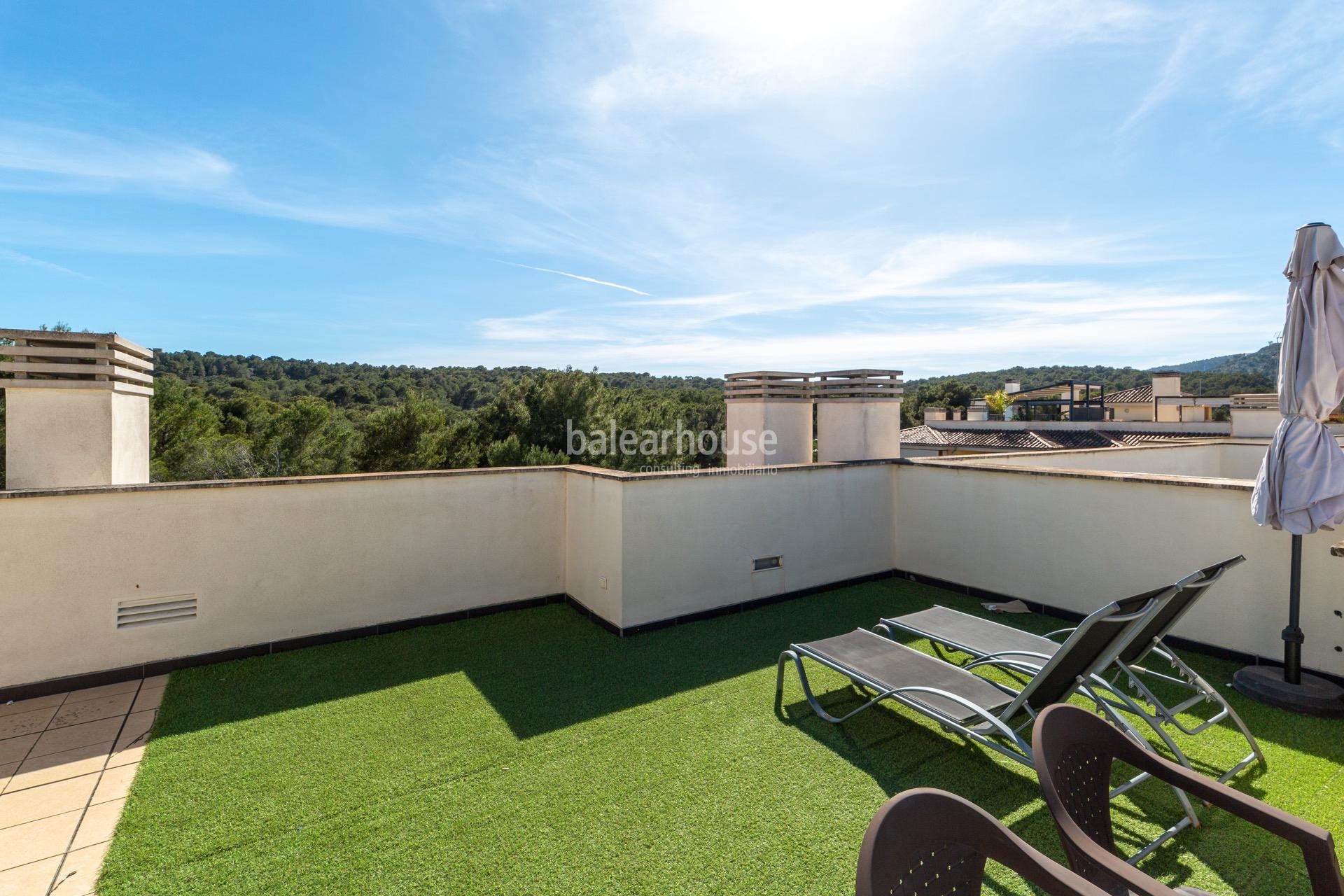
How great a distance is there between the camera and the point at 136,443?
5074mm

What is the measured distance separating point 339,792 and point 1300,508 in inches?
233

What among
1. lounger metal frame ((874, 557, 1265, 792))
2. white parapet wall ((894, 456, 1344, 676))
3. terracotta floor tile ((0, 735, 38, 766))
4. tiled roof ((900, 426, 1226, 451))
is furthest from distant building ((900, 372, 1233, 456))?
terracotta floor tile ((0, 735, 38, 766))

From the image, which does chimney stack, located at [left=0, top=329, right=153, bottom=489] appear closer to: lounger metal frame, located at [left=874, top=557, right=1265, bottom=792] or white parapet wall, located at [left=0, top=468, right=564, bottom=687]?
white parapet wall, located at [left=0, top=468, right=564, bottom=687]

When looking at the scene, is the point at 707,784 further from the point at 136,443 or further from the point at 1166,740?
the point at 136,443

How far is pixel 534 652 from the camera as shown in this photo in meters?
5.00

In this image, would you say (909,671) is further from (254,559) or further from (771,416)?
(254,559)

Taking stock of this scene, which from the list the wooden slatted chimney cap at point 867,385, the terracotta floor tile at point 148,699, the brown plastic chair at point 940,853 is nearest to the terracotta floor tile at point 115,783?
the terracotta floor tile at point 148,699

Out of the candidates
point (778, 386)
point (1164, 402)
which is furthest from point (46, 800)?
point (1164, 402)

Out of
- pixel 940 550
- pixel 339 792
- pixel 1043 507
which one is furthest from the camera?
pixel 940 550

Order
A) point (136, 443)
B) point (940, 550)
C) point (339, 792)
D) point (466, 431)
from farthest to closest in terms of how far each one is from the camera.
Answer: point (466, 431) → point (940, 550) → point (136, 443) → point (339, 792)

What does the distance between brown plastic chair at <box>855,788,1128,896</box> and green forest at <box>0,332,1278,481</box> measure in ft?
70.1

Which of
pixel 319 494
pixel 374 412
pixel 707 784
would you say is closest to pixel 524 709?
pixel 707 784

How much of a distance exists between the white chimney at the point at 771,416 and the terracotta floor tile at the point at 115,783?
6.45 metres

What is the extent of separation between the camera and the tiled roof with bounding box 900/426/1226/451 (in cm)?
1980
